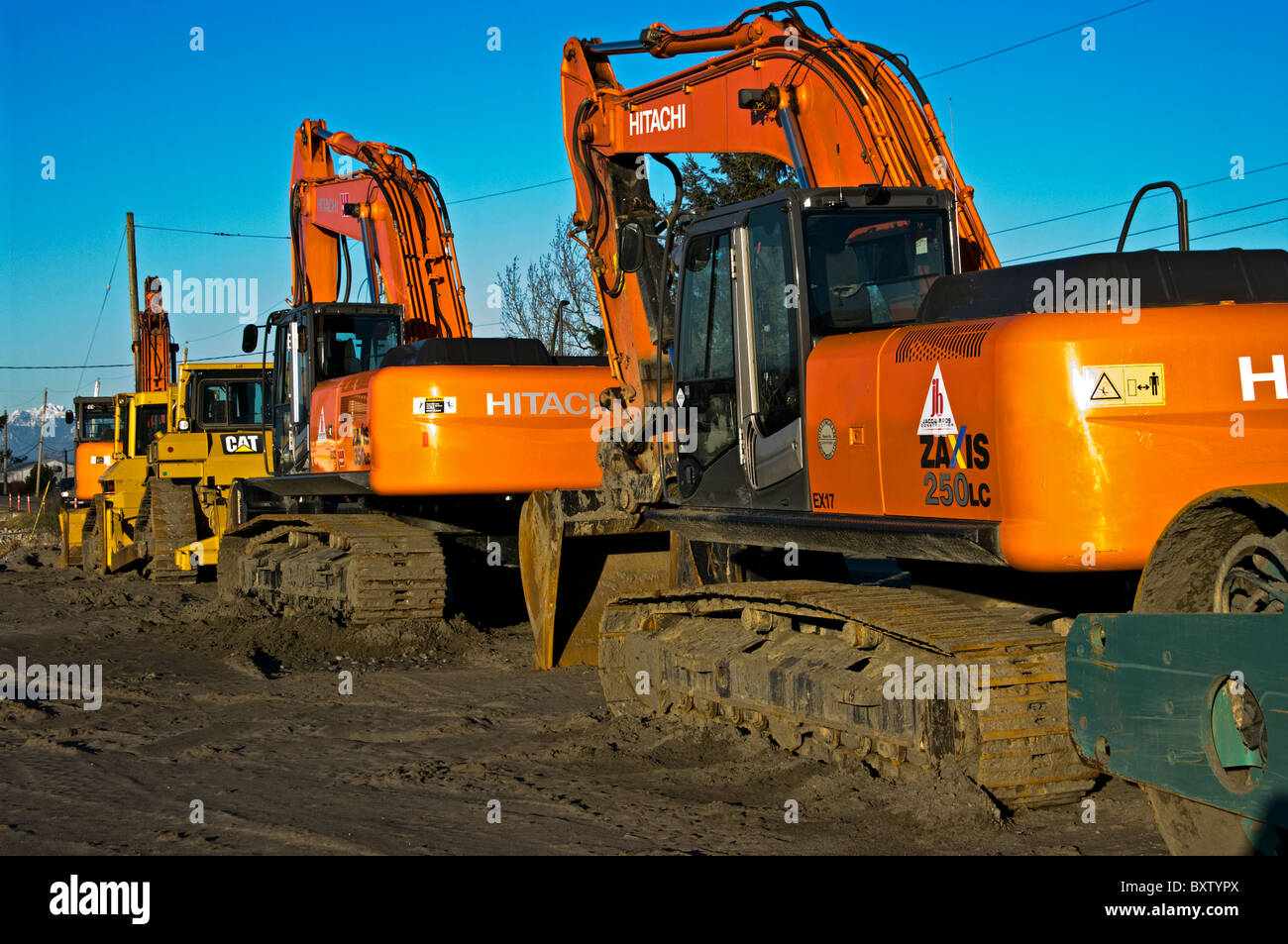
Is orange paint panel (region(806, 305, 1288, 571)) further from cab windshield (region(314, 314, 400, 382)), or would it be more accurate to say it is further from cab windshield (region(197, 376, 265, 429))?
cab windshield (region(197, 376, 265, 429))

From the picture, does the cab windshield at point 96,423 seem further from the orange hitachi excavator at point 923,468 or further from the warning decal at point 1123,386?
the warning decal at point 1123,386

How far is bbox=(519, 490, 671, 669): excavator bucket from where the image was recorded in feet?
32.1

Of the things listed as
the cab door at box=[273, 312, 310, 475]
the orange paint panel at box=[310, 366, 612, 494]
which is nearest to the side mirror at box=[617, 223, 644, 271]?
the orange paint panel at box=[310, 366, 612, 494]

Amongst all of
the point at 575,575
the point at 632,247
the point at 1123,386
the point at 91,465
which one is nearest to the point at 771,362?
the point at 632,247

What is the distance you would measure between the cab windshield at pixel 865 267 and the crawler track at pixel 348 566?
6.16 meters

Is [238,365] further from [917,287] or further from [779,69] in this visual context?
[917,287]

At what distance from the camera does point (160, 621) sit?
13992 mm

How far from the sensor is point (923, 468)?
5.65 m

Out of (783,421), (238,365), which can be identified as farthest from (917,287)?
(238,365)

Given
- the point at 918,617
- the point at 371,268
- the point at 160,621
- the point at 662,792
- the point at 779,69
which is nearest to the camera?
the point at 918,617

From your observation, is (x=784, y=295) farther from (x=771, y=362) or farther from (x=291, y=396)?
(x=291, y=396)

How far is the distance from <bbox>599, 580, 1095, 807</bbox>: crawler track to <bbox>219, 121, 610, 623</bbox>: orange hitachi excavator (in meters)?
3.49
